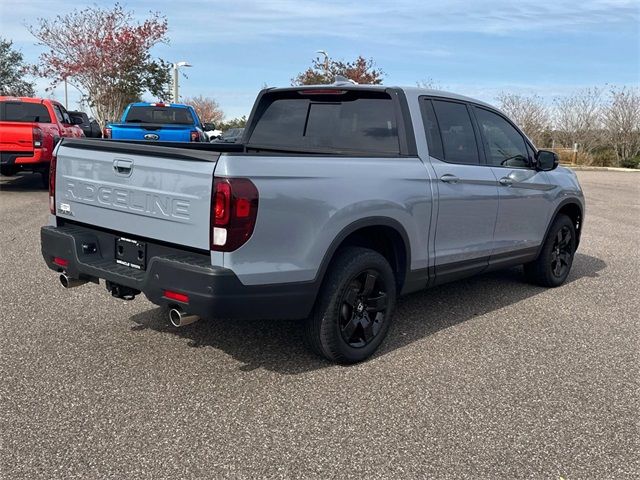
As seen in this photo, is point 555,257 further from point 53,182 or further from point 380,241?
point 53,182

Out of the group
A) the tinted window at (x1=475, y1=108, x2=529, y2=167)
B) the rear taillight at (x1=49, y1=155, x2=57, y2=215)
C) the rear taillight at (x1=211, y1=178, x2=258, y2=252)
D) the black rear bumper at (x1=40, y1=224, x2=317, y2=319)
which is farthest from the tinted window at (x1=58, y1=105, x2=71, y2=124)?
the rear taillight at (x1=211, y1=178, x2=258, y2=252)

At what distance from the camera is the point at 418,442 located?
3.07 metres

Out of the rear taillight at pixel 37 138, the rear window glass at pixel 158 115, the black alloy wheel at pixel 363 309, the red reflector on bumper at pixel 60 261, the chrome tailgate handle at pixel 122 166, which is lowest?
the black alloy wheel at pixel 363 309

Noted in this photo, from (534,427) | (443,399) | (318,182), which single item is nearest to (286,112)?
(318,182)

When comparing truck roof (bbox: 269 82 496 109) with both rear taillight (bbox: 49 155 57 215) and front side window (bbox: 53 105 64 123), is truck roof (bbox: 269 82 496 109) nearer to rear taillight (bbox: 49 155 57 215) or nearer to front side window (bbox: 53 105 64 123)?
rear taillight (bbox: 49 155 57 215)

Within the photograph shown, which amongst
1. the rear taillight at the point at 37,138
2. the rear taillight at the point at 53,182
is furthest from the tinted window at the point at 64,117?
the rear taillight at the point at 53,182

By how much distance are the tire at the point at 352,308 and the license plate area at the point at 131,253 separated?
1.07 metres

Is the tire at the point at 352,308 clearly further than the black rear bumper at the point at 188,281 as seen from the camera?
Yes

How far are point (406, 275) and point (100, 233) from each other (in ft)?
6.79

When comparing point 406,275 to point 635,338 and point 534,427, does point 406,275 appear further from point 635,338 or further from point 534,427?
point 635,338

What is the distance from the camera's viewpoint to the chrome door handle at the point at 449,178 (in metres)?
4.49

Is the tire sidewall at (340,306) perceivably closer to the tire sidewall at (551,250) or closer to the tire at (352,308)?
the tire at (352,308)

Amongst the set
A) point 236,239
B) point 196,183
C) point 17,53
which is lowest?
point 236,239

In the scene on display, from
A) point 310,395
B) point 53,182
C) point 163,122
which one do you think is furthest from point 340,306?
point 163,122
